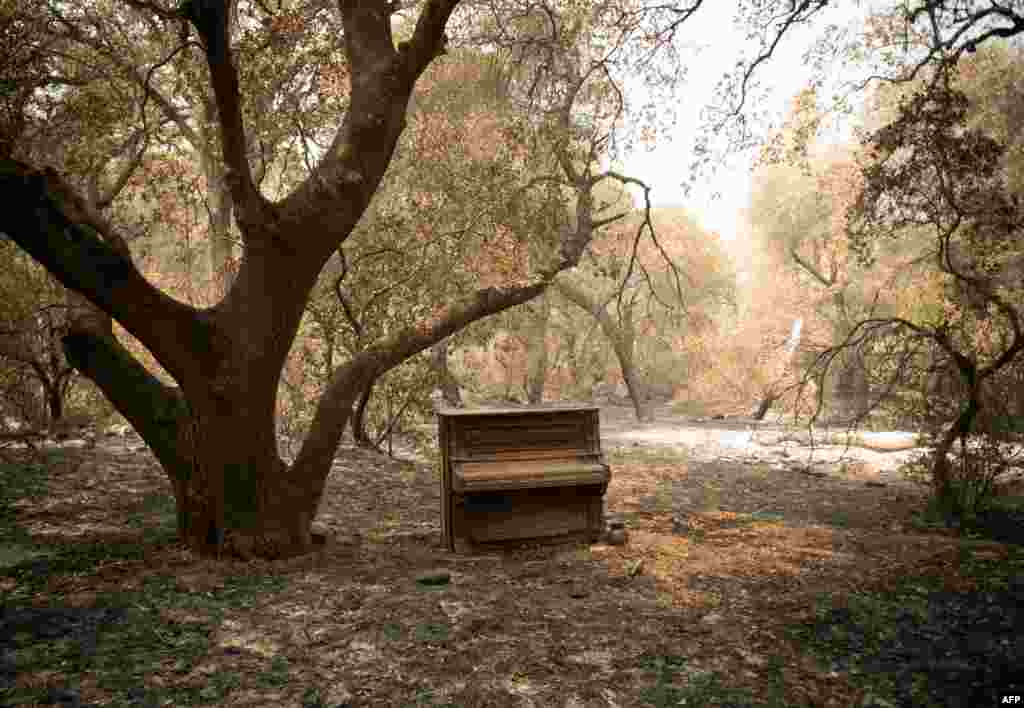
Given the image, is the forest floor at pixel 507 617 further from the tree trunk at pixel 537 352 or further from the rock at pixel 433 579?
the tree trunk at pixel 537 352

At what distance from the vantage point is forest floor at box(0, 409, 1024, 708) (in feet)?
14.5

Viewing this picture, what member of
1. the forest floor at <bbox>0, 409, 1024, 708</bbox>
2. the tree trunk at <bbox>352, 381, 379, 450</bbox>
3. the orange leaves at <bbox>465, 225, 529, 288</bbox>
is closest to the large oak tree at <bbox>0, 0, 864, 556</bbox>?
the forest floor at <bbox>0, 409, 1024, 708</bbox>

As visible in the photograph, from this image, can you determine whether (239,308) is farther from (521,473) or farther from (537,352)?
(537,352)

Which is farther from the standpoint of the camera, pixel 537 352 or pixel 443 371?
pixel 537 352

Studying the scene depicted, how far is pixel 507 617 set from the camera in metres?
5.59

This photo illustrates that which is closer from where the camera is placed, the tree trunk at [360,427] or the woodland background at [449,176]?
the woodland background at [449,176]

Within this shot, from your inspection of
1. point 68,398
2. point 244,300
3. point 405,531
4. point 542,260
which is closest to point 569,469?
point 405,531

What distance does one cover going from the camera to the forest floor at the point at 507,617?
14.5 ft

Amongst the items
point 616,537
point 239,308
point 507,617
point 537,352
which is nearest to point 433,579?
point 507,617

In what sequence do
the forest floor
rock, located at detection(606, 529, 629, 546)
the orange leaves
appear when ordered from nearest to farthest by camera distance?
the forest floor
rock, located at detection(606, 529, 629, 546)
the orange leaves

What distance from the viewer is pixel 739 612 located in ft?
18.6

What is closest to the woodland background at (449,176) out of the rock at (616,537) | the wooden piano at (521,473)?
the wooden piano at (521,473)

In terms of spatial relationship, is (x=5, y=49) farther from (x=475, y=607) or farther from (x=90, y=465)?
(x=90, y=465)

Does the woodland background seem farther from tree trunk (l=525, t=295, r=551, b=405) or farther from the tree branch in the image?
tree trunk (l=525, t=295, r=551, b=405)
